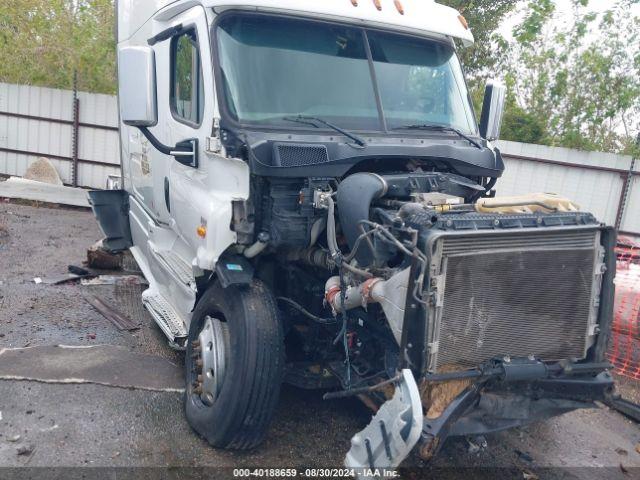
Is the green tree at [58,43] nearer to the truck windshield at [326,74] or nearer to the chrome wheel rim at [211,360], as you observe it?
the truck windshield at [326,74]

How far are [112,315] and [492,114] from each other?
410 cm

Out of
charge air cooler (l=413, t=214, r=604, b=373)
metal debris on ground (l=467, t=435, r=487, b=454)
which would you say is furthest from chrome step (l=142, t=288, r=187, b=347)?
charge air cooler (l=413, t=214, r=604, b=373)

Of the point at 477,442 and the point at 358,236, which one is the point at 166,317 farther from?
the point at 477,442

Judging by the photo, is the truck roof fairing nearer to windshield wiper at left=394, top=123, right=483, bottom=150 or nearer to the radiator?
windshield wiper at left=394, top=123, right=483, bottom=150

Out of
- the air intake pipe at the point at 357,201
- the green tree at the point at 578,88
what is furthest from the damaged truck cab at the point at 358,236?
the green tree at the point at 578,88

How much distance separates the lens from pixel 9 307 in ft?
19.9

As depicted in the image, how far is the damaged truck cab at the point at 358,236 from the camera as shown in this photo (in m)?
2.98

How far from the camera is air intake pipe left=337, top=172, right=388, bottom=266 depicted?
3.34 metres

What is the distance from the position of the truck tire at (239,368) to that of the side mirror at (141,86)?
127cm

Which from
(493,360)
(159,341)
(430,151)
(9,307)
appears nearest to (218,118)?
(430,151)

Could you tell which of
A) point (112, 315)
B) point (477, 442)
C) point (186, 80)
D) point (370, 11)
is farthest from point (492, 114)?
point (112, 315)

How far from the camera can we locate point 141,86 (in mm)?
4090

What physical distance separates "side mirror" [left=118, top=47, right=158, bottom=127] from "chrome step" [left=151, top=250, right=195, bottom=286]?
1.19 metres

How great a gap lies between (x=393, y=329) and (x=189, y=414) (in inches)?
69.9
